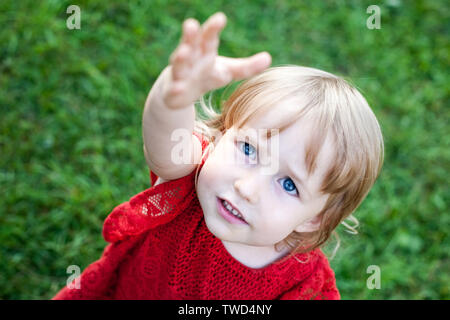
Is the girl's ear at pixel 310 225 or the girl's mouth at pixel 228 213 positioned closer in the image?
the girl's mouth at pixel 228 213

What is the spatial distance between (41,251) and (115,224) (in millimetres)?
753

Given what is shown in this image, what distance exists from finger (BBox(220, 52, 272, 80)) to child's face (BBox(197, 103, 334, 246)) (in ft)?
0.96

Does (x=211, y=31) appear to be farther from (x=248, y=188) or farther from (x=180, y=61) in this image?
(x=248, y=188)

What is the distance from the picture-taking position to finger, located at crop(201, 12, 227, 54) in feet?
2.48

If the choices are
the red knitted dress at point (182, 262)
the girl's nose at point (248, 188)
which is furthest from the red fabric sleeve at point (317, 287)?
the girl's nose at point (248, 188)

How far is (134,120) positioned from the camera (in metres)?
2.32

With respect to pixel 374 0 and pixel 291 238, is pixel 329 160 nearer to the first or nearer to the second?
pixel 291 238

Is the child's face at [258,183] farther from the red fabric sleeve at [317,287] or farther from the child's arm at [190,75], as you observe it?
the red fabric sleeve at [317,287]

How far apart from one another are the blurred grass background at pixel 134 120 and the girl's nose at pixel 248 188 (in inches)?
44.3

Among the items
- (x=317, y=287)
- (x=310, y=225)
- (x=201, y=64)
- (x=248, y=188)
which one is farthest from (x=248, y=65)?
(x=317, y=287)

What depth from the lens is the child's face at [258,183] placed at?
3.56 ft

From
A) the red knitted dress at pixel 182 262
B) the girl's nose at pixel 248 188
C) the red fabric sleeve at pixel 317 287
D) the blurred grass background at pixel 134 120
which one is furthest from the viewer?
the blurred grass background at pixel 134 120

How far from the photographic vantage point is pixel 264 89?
1167mm

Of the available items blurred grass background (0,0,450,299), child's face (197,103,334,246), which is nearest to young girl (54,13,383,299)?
child's face (197,103,334,246)
